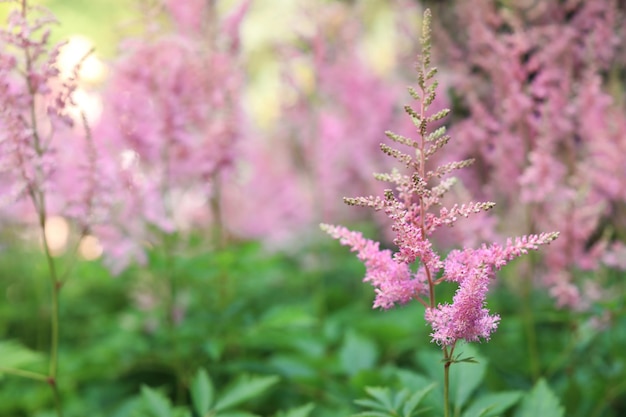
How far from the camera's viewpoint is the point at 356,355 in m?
2.18

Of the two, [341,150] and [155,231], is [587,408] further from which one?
[341,150]

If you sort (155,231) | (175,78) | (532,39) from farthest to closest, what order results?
(155,231) < (175,78) < (532,39)

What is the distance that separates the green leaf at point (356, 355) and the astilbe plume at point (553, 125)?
0.58 m

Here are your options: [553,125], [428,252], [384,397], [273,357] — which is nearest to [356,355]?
[273,357]

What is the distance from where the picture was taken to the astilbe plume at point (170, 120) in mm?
2480

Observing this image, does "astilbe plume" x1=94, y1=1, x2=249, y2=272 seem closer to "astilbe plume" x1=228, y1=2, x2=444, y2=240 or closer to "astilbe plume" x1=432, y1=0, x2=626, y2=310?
Result: "astilbe plume" x1=228, y1=2, x2=444, y2=240

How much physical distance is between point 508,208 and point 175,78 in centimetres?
147

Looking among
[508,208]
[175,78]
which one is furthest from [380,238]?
[175,78]

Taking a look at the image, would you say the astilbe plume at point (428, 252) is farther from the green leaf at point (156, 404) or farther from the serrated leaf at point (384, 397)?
the green leaf at point (156, 404)

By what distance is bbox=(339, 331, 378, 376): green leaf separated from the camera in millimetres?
2111

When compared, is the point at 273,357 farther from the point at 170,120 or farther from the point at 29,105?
the point at 29,105

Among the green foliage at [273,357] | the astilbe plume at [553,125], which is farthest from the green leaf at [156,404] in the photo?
the astilbe plume at [553,125]

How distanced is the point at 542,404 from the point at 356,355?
82 centimetres

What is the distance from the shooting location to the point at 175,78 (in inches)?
99.2
